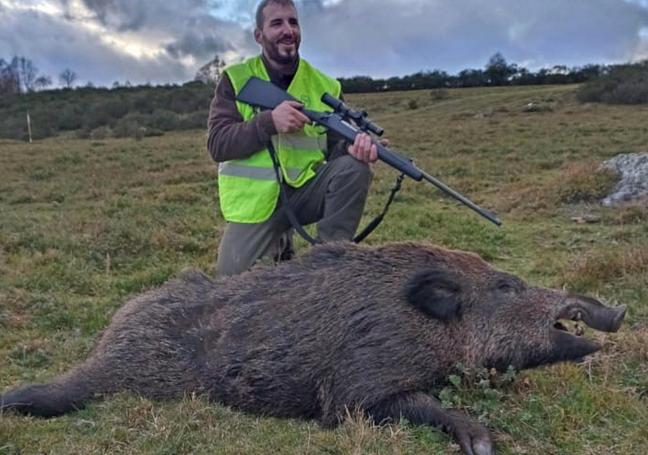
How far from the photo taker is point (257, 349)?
4.05 meters

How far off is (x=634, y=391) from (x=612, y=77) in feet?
135

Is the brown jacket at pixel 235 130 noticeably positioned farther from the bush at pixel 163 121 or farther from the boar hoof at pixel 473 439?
the bush at pixel 163 121

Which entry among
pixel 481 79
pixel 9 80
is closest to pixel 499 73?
pixel 481 79

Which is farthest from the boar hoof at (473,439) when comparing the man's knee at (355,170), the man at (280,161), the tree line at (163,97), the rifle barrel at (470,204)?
the tree line at (163,97)

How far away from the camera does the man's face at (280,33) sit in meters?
5.39

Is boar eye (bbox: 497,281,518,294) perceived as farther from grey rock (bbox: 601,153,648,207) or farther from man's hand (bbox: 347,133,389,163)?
grey rock (bbox: 601,153,648,207)

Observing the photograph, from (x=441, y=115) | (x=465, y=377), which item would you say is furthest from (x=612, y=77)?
(x=465, y=377)

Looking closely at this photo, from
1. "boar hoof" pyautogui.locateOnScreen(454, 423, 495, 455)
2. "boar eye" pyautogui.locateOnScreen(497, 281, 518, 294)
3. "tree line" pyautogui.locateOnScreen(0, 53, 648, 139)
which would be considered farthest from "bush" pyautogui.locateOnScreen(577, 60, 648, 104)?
"boar hoof" pyautogui.locateOnScreen(454, 423, 495, 455)

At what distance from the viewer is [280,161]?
5445 mm

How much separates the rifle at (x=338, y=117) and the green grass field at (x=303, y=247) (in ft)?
5.24

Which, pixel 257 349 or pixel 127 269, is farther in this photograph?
pixel 127 269

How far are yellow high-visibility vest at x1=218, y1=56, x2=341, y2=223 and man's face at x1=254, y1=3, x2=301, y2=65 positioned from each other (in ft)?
0.52

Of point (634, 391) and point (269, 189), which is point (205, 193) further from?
point (634, 391)

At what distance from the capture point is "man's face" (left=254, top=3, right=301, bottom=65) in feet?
A: 17.7
